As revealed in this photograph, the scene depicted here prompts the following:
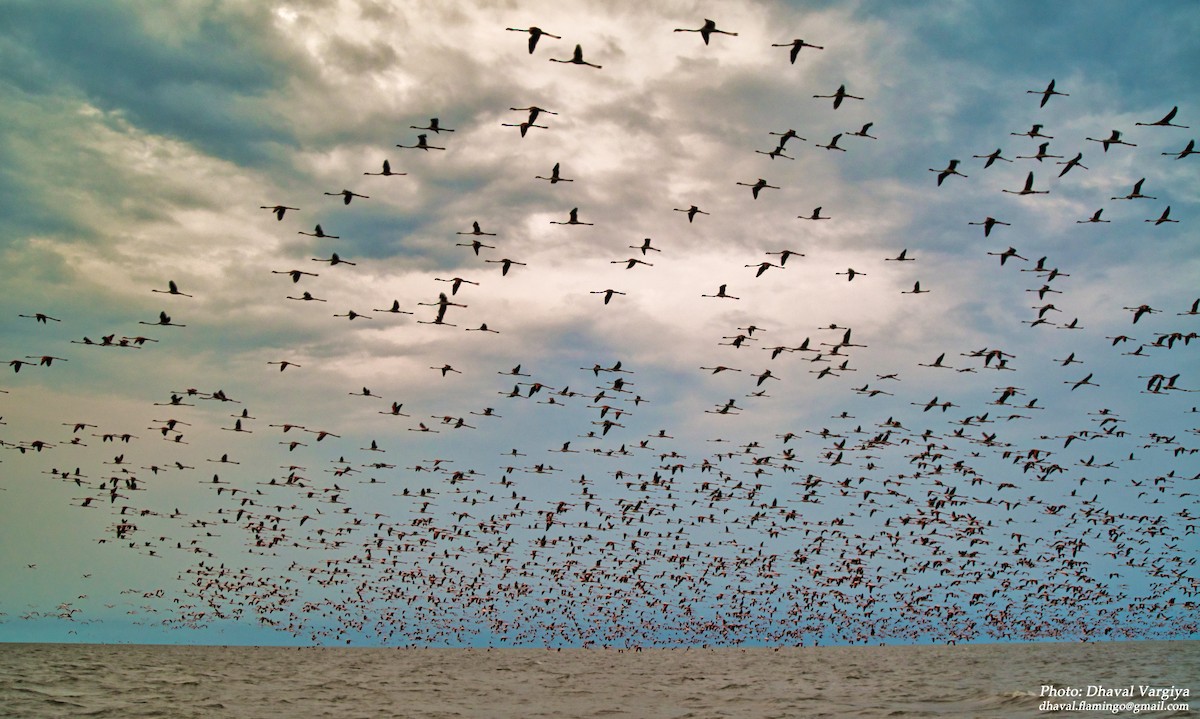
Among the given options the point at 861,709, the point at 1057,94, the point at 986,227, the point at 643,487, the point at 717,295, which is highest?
the point at 1057,94

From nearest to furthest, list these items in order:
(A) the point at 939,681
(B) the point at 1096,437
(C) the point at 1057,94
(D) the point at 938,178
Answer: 1. (C) the point at 1057,94
2. (D) the point at 938,178
3. (B) the point at 1096,437
4. (A) the point at 939,681

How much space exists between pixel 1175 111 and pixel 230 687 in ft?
207

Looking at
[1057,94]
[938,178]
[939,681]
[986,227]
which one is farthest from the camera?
[939,681]

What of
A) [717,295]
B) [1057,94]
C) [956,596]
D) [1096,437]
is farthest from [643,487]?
[956,596]

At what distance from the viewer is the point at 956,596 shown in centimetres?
9150

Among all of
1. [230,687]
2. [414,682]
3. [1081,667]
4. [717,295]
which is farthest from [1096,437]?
[230,687]

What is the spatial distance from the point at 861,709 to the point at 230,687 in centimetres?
4240

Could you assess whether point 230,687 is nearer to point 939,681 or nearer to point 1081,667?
point 939,681

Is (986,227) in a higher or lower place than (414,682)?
higher

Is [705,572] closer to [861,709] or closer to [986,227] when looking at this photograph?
[861,709]

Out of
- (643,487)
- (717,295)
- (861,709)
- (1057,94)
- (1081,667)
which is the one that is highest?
(1057,94)

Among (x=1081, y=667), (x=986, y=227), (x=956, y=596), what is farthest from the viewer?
(x=956, y=596)

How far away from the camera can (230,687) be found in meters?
57.2

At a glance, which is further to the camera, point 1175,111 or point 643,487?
point 643,487
